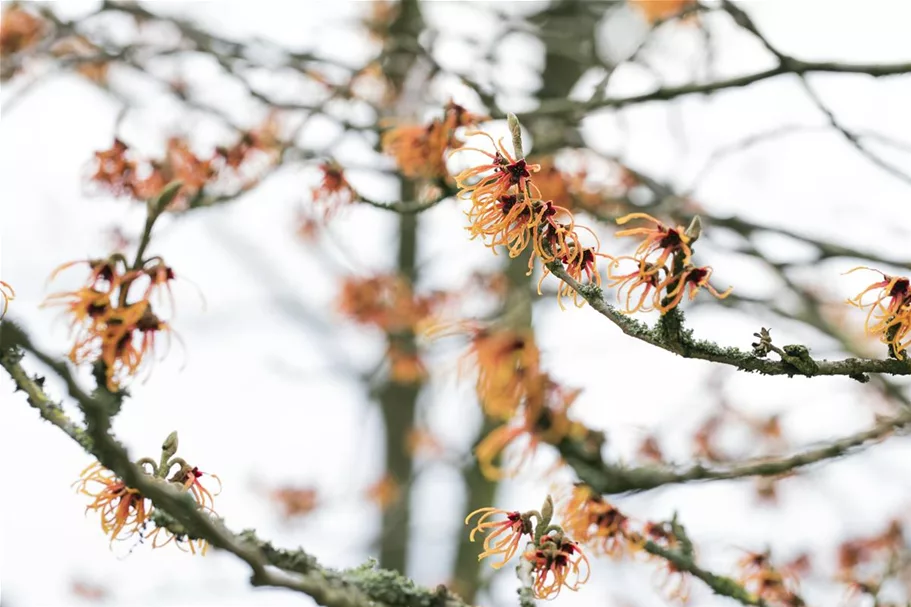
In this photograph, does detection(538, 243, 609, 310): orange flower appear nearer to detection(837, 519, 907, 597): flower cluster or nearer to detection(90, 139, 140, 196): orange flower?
detection(90, 139, 140, 196): orange flower

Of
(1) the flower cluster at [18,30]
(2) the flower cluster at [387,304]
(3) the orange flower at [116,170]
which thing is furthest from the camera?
(2) the flower cluster at [387,304]

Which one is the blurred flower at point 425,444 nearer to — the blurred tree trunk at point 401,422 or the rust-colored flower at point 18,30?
the blurred tree trunk at point 401,422

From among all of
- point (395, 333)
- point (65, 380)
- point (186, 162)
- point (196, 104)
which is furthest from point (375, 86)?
point (65, 380)

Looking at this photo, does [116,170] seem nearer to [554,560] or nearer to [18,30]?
[18,30]

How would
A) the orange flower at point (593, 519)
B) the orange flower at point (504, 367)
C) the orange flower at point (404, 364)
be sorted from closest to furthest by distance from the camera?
the orange flower at point (593, 519) < the orange flower at point (504, 367) < the orange flower at point (404, 364)

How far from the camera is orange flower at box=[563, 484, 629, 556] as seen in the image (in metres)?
2.25

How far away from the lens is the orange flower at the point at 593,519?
7.39 ft

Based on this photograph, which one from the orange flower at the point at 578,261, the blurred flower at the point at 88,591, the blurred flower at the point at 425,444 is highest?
the blurred flower at the point at 425,444

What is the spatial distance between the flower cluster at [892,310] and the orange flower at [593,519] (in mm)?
859

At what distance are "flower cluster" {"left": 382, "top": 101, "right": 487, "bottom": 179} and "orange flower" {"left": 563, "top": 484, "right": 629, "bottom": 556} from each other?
1001 mm

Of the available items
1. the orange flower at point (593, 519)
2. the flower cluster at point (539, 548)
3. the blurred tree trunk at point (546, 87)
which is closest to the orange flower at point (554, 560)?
the flower cluster at point (539, 548)

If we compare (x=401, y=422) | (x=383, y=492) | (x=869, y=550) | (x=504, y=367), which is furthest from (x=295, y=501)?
(x=504, y=367)

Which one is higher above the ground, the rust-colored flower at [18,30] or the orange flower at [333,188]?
the rust-colored flower at [18,30]

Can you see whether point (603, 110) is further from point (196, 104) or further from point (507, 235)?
point (196, 104)
